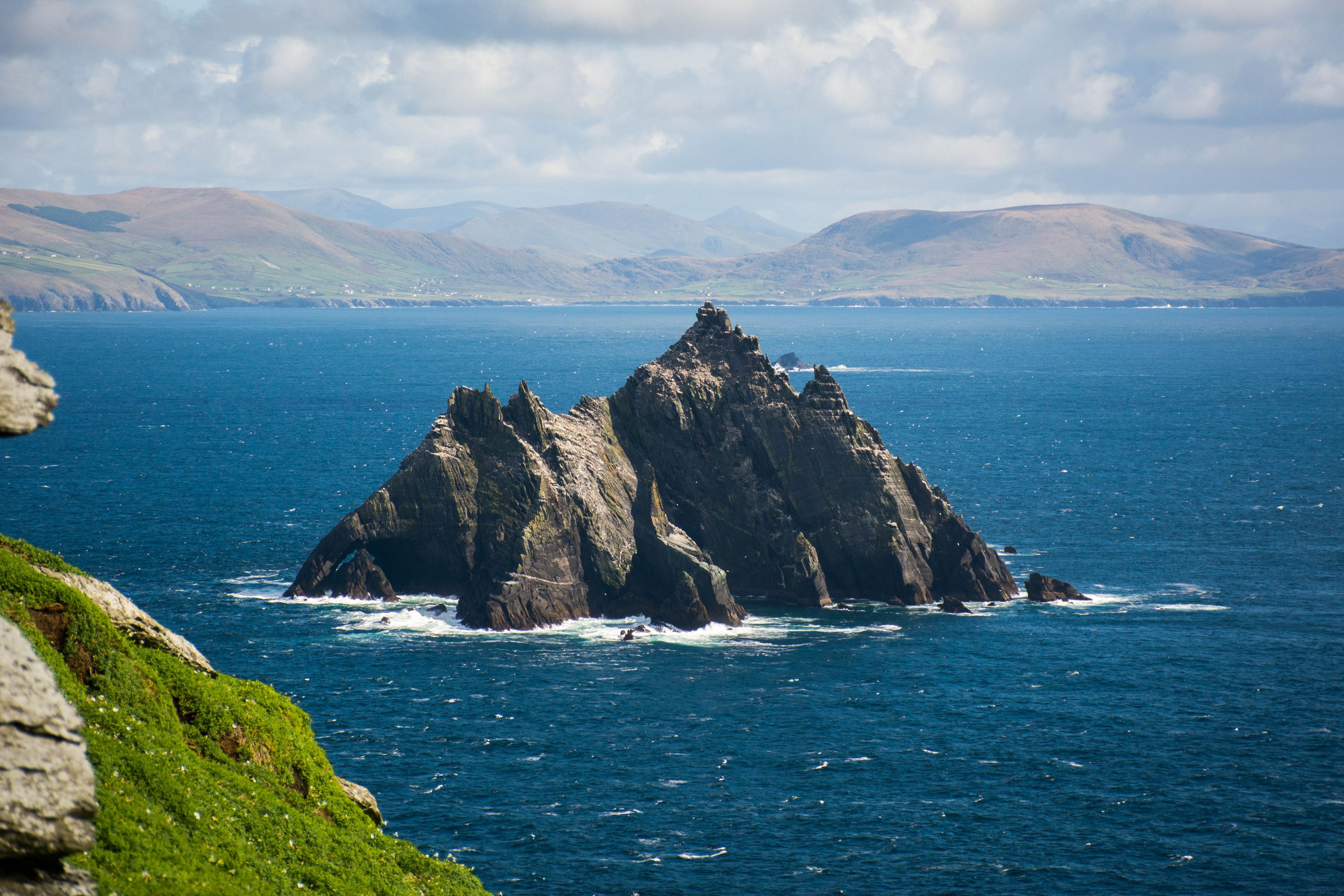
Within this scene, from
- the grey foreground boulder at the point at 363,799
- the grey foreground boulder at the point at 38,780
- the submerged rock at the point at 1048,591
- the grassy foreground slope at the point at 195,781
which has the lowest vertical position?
the submerged rock at the point at 1048,591

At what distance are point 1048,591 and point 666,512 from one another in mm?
32187

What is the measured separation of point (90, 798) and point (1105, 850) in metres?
47.2

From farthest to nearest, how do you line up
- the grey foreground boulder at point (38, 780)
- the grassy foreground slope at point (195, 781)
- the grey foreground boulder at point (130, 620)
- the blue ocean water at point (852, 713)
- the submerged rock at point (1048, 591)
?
the submerged rock at point (1048, 591) < the blue ocean water at point (852, 713) < the grey foreground boulder at point (130, 620) < the grassy foreground slope at point (195, 781) < the grey foreground boulder at point (38, 780)

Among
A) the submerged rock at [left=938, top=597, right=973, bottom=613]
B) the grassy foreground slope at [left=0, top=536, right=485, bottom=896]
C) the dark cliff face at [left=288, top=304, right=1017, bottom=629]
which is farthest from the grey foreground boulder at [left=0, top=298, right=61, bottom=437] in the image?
the submerged rock at [left=938, top=597, right=973, bottom=613]

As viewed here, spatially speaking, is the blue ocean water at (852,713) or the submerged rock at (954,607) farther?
the submerged rock at (954,607)

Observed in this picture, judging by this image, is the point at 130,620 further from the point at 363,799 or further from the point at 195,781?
the point at 363,799

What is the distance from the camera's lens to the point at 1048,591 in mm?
93625

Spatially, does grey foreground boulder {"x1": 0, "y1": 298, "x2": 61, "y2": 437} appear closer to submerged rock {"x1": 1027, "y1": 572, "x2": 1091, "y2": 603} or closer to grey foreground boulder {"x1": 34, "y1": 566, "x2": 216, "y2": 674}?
grey foreground boulder {"x1": 34, "y1": 566, "x2": 216, "y2": 674}

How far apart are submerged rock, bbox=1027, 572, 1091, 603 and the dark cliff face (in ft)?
9.29

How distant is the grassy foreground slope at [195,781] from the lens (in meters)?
26.7

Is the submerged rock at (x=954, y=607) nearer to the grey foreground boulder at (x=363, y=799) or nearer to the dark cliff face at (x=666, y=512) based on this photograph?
the dark cliff face at (x=666, y=512)

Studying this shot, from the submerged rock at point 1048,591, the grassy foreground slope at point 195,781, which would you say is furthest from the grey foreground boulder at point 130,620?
the submerged rock at point 1048,591

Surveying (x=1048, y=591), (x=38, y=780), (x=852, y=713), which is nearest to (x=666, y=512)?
(x=1048, y=591)

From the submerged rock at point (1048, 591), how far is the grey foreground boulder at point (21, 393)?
84.6 meters
